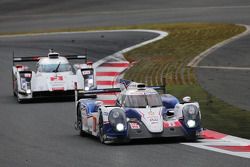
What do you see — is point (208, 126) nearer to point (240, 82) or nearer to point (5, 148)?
point (5, 148)

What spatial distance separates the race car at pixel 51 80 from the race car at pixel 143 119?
8910 mm

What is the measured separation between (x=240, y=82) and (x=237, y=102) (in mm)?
4201

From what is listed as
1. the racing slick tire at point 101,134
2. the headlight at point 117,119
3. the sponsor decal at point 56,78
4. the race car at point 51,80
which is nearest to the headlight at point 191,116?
the headlight at point 117,119

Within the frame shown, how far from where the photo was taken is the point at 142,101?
1911 centimetres

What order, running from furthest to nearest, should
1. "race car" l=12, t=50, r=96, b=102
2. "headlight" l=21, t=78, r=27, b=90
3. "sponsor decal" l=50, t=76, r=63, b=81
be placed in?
"sponsor decal" l=50, t=76, r=63, b=81 → "headlight" l=21, t=78, r=27, b=90 → "race car" l=12, t=50, r=96, b=102

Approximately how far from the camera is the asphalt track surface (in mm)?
16344

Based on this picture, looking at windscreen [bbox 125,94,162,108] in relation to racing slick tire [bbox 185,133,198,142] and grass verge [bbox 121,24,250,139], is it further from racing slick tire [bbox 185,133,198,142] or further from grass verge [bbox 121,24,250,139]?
grass verge [bbox 121,24,250,139]

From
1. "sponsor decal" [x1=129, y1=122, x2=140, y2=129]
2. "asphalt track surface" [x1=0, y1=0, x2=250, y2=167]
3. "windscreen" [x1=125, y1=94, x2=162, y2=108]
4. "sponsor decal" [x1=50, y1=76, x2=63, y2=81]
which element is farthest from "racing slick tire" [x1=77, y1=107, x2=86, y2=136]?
"sponsor decal" [x1=50, y1=76, x2=63, y2=81]

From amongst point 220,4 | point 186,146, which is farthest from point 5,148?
point 220,4

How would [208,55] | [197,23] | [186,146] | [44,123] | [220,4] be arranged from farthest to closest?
[220,4], [197,23], [208,55], [44,123], [186,146]

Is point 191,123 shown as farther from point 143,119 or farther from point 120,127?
point 120,127

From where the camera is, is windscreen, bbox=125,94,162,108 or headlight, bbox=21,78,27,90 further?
headlight, bbox=21,78,27,90

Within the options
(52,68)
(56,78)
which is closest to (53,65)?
(52,68)

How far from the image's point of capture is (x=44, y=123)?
75.6 feet
